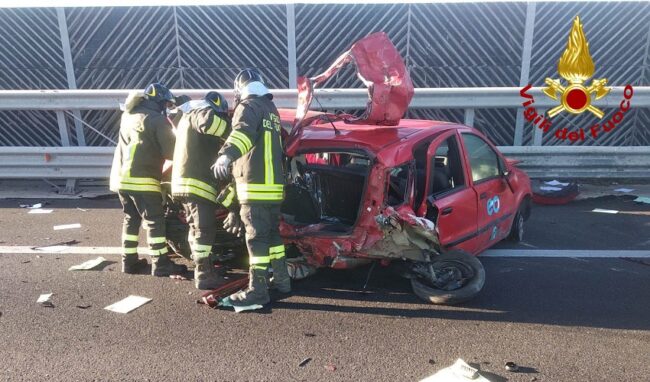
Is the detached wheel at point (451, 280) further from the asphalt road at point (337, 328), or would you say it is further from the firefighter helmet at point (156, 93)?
the firefighter helmet at point (156, 93)

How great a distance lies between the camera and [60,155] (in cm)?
769

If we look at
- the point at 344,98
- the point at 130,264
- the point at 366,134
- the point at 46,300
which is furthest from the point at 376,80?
the point at 46,300

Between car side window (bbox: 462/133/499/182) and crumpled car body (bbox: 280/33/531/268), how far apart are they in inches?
0.5

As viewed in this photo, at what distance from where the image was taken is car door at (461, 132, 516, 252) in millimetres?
4895

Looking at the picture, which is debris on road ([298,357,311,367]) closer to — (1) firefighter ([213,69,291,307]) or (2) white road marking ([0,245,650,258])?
(1) firefighter ([213,69,291,307])

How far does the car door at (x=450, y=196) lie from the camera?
4.39 meters

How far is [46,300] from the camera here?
4238 mm

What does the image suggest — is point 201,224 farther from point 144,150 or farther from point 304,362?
point 304,362

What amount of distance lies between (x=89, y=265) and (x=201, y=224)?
1462 mm

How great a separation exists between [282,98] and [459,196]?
3813 mm

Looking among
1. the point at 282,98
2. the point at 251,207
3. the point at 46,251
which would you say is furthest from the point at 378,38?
the point at 46,251

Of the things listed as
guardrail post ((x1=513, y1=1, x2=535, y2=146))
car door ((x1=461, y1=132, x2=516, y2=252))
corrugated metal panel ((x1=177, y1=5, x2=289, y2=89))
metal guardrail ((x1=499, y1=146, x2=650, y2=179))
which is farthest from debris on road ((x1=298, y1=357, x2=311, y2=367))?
guardrail post ((x1=513, y1=1, x2=535, y2=146))

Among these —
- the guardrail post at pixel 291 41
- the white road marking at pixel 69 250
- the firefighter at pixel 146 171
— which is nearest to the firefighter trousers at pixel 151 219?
the firefighter at pixel 146 171

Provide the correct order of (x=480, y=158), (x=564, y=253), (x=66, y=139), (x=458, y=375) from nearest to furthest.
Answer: (x=458, y=375) → (x=480, y=158) → (x=564, y=253) → (x=66, y=139)
